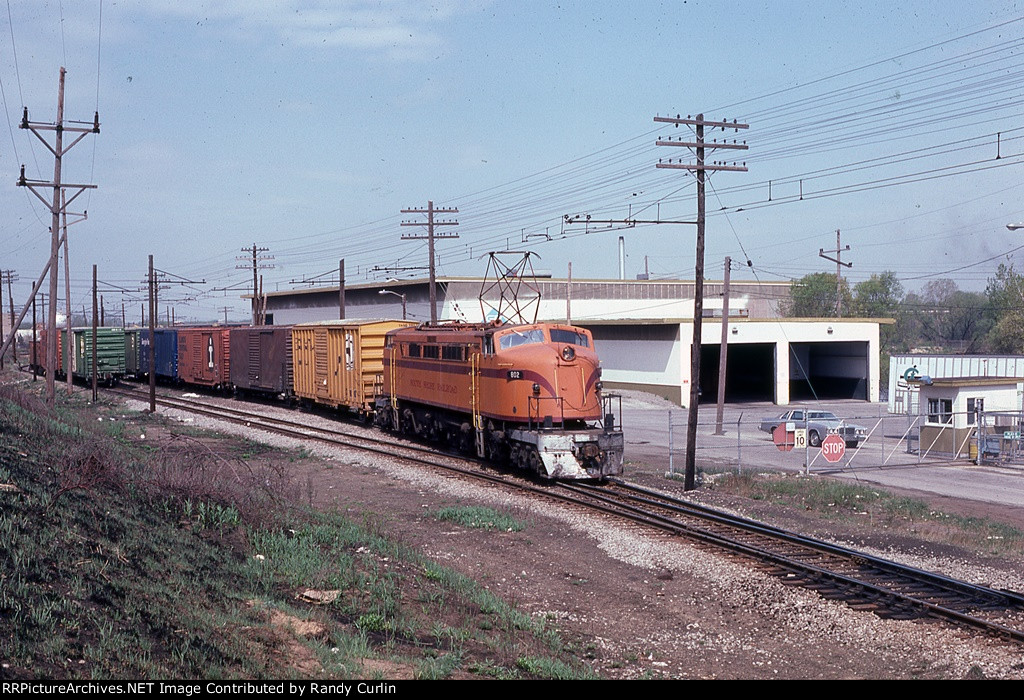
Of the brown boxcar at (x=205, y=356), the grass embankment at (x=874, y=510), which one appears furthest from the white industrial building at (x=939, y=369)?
the brown boxcar at (x=205, y=356)

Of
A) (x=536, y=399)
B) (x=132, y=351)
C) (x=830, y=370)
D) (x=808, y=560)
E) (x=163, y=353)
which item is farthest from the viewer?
(x=830, y=370)

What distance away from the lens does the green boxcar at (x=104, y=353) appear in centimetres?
4884

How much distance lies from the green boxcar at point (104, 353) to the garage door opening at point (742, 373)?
39.4 meters

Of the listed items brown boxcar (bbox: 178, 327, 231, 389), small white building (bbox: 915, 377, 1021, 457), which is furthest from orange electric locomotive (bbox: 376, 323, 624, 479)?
brown boxcar (bbox: 178, 327, 231, 389)

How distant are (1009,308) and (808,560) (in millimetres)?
68488

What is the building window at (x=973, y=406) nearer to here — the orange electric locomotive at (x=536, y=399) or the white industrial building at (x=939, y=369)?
the white industrial building at (x=939, y=369)

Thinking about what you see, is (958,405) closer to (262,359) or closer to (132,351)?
(262,359)

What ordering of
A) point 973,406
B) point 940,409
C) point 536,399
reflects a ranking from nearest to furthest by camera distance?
1. point 536,399
2. point 973,406
3. point 940,409

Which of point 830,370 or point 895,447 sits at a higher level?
point 830,370

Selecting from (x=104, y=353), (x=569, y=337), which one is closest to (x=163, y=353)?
(x=104, y=353)

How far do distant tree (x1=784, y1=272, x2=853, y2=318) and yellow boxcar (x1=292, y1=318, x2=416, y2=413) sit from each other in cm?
7314

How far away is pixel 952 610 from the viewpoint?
1098 centimetres

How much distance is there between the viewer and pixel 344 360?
102 feet

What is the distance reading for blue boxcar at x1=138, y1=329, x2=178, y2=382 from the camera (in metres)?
49.4
